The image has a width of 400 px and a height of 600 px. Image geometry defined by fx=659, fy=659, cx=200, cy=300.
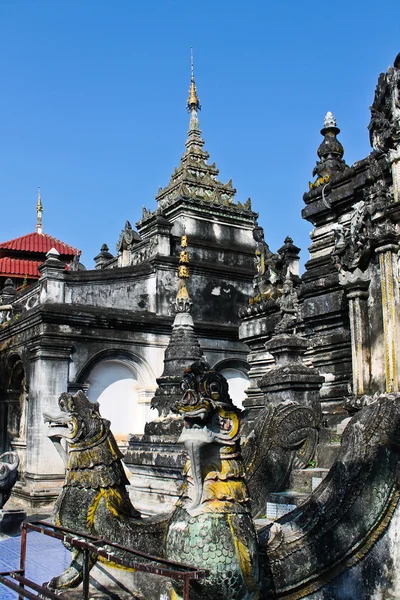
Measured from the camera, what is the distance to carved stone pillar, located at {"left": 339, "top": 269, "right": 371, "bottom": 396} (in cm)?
780

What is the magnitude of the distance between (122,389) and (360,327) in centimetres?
1202

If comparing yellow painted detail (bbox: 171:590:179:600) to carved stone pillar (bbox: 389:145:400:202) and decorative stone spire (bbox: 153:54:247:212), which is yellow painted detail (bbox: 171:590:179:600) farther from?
decorative stone spire (bbox: 153:54:247:212)

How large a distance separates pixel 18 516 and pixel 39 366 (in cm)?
568

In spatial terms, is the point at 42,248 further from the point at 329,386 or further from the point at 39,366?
the point at 329,386

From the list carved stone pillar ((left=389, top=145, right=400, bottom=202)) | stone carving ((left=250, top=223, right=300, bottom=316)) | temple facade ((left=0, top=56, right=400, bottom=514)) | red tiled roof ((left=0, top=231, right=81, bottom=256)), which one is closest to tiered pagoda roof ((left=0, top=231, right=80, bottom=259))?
red tiled roof ((left=0, top=231, right=81, bottom=256))

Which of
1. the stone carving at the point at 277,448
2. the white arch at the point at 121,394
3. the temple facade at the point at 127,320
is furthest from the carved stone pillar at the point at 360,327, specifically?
the white arch at the point at 121,394

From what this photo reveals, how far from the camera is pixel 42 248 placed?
29.5 metres

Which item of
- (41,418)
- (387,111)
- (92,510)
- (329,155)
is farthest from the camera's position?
(41,418)

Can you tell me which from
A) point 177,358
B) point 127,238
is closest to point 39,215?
point 127,238

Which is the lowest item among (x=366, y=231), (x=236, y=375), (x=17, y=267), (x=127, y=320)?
(x=236, y=375)

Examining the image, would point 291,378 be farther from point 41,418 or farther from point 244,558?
point 41,418

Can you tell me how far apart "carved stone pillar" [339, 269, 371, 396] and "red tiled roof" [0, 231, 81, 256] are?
22939mm

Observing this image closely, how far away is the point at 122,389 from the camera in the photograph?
1900 centimetres

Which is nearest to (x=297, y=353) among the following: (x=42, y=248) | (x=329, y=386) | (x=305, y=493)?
(x=329, y=386)
